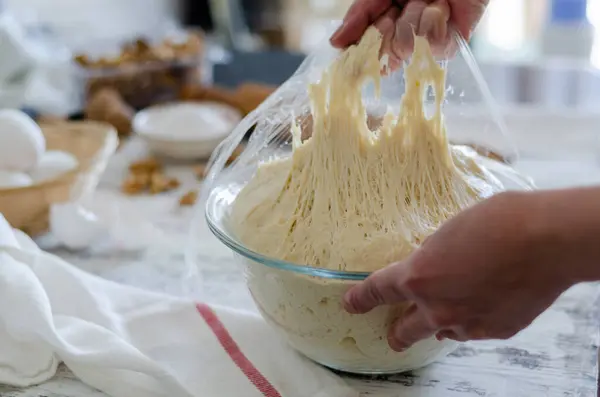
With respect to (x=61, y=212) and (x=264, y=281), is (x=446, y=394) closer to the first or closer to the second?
(x=264, y=281)

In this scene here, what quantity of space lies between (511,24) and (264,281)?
2.09 metres

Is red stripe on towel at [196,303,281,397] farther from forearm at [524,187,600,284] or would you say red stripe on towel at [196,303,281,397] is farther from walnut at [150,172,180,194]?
walnut at [150,172,180,194]

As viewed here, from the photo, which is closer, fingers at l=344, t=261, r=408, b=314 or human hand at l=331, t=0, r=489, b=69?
fingers at l=344, t=261, r=408, b=314

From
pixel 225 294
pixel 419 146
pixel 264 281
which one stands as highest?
pixel 419 146

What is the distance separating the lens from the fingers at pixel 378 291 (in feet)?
1.44

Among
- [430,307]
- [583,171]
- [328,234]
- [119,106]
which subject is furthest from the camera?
[119,106]

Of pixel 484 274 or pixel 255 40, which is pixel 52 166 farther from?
pixel 255 40

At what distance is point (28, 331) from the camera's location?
0.60 m

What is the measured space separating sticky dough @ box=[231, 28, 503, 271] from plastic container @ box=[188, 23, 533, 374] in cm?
2

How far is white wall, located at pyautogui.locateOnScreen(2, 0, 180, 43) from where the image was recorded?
1763 millimetres

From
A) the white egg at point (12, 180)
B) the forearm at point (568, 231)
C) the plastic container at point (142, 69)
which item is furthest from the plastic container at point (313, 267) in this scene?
the plastic container at point (142, 69)

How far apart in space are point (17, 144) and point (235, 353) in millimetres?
402

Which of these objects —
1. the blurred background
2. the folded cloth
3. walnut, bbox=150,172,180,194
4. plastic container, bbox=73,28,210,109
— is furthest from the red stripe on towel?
plastic container, bbox=73,28,210,109

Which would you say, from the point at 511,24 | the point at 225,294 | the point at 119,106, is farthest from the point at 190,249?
the point at 511,24
